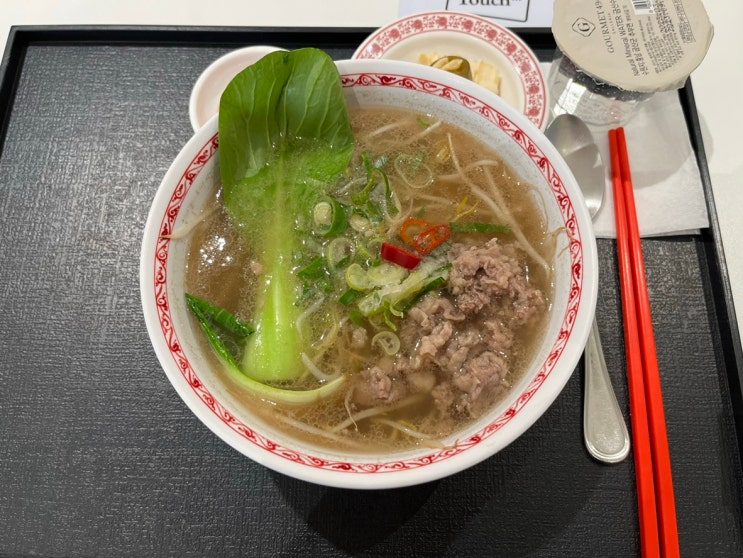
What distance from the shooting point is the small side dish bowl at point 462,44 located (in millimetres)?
1989

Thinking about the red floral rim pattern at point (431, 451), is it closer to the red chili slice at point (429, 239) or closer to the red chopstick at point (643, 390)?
the red chili slice at point (429, 239)

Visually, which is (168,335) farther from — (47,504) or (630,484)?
(630,484)

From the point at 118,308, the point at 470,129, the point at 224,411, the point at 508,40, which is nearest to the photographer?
the point at 224,411

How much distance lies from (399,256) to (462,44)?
3.77 ft

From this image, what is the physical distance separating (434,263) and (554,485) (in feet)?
2.48

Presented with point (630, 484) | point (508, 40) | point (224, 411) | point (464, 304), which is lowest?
point (630, 484)

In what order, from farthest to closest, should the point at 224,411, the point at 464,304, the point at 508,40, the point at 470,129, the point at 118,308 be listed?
the point at 508,40, the point at 118,308, the point at 470,129, the point at 464,304, the point at 224,411

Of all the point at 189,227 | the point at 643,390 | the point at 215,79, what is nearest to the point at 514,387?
the point at 643,390

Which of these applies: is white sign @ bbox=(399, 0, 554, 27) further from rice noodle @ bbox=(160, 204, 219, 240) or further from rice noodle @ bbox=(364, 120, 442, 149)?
rice noodle @ bbox=(160, 204, 219, 240)

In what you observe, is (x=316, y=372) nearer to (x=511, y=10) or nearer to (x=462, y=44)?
(x=462, y=44)

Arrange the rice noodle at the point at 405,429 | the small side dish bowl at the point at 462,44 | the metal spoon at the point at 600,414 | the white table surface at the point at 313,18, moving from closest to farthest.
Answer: the rice noodle at the point at 405,429 < the metal spoon at the point at 600,414 < the small side dish bowl at the point at 462,44 < the white table surface at the point at 313,18

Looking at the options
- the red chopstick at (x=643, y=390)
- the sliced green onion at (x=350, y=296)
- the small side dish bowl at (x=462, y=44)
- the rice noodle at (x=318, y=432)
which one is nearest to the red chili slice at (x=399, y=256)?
the sliced green onion at (x=350, y=296)

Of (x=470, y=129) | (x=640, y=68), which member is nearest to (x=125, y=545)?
(x=470, y=129)

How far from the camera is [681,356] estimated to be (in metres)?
1.67
